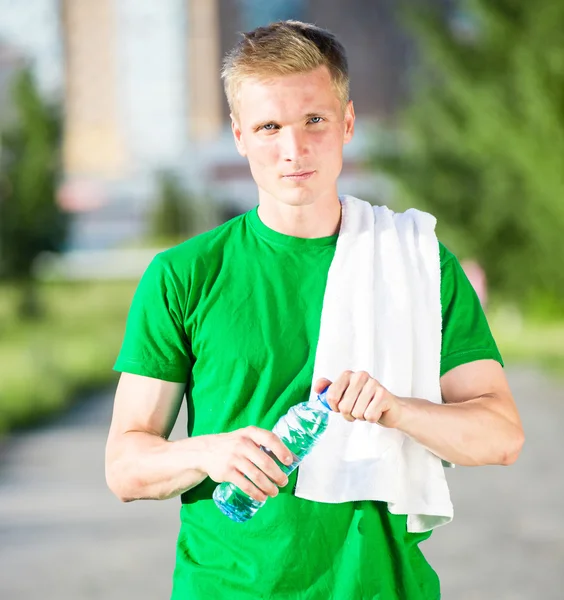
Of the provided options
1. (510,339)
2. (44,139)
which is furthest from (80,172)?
(510,339)

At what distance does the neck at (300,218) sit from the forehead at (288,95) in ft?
0.64

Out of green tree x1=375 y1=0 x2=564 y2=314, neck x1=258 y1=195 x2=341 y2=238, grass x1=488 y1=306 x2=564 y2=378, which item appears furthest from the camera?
grass x1=488 y1=306 x2=564 y2=378

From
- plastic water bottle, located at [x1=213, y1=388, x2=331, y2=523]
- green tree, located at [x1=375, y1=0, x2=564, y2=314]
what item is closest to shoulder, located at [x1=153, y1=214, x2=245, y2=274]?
plastic water bottle, located at [x1=213, y1=388, x2=331, y2=523]

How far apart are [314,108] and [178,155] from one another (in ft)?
256

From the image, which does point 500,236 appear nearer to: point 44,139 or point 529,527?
point 44,139

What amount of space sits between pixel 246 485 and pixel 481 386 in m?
0.56

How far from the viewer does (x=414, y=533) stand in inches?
100

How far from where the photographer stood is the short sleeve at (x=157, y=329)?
2.49 metres

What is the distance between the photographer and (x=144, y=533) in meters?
8.15

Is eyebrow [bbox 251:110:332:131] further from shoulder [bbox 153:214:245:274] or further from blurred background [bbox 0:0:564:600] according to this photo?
blurred background [bbox 0:0:564:600]

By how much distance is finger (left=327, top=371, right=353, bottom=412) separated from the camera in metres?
2.23

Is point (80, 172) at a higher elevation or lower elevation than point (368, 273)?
lower

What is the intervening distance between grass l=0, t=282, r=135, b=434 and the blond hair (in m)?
10.2

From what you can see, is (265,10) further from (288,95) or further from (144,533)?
(288,95)
